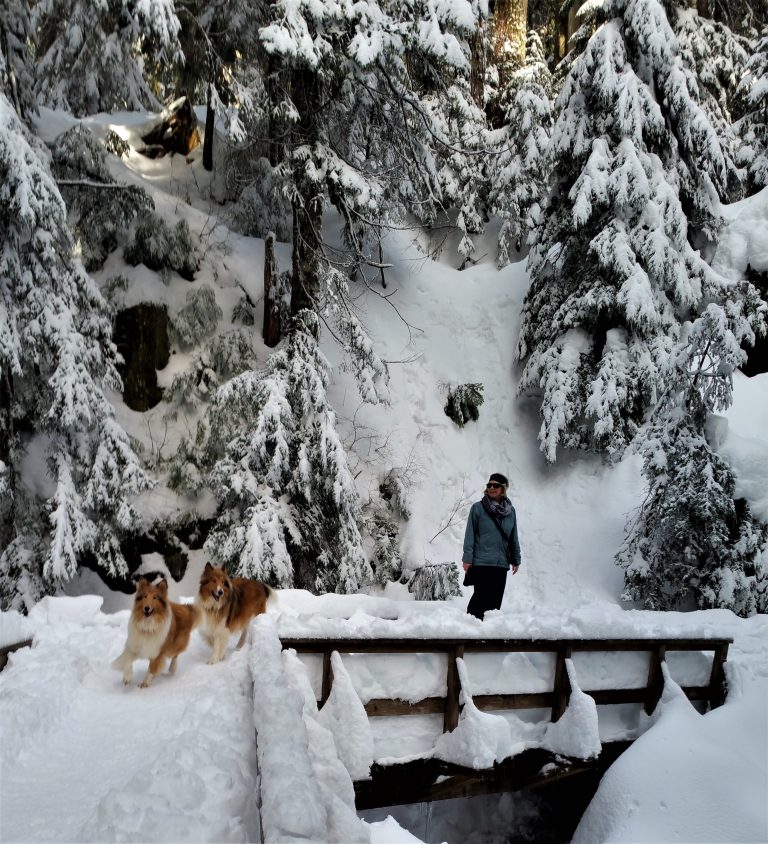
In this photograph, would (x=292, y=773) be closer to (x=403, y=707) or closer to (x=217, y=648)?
(x=403, y=707)

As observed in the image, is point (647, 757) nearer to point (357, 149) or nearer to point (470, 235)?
point (357, 149)

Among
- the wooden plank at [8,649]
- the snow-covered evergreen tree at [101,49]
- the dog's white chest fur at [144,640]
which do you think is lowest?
the wooden plank at [8,649]

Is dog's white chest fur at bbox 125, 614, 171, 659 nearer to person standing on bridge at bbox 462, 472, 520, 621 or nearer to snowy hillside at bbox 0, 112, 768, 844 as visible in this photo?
snowy hillside at bbox 0, 112, 768, 844

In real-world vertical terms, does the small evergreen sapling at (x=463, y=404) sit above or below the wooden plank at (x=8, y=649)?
above

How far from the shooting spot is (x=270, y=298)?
39.4 feet

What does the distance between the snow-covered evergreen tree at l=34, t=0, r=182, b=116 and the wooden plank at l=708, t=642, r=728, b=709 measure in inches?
374

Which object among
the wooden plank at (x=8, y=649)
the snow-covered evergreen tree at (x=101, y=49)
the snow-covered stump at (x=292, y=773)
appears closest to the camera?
the snow-covered stump at (x=292, y=773)

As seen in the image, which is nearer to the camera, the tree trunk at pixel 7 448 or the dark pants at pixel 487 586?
the dark pants at pixel 487 586

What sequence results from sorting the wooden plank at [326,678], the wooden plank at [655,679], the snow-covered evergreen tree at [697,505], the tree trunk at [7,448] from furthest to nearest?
the snow-covered evergreen tree at [697,505] < the tree trunk at [7,448] < the wooden plank at [655,679] < the wooden plank at [326,678]

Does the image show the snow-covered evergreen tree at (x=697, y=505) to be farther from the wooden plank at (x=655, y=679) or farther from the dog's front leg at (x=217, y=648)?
the dog's front leg at (x=217, y=648)

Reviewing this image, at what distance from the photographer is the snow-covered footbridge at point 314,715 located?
2.27 metres

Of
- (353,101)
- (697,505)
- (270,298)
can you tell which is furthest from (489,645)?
(353,101)

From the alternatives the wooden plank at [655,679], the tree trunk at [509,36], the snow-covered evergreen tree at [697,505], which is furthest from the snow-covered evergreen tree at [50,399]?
the tree trunk at [509,36]

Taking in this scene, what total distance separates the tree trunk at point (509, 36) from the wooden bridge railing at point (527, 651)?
1797cm
